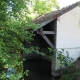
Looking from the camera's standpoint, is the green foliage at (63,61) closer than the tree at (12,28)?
No

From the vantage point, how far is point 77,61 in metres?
10.0

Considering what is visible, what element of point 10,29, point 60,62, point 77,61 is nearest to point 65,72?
point 60,62

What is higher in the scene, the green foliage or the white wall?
the white wall

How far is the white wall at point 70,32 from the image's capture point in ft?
31.4

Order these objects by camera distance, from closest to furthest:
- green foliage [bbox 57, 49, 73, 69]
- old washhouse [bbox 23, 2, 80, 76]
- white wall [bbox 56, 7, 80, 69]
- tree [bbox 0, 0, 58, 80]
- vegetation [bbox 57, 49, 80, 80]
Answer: tree [bbox 0, 0, 58, 80], vegetation [bbox 57, 49, 80, 80], green foliage [bbox 57, 49, 73, 69], old washhouse [bbox 23, 2, 80, 76], white wall [bbox 56, 7, 80, 69]

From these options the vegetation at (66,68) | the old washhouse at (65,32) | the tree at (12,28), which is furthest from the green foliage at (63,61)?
the tree at (12,28)

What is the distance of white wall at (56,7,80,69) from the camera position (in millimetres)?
9570

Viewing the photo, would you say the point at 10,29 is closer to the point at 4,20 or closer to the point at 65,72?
the point at 4,20

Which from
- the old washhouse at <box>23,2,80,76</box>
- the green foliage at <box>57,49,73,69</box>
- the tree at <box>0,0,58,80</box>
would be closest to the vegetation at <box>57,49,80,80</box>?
the green foliage at <box>57,49,73,69</box>

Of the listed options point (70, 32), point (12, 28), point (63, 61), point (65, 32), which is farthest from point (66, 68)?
point (12, 28)

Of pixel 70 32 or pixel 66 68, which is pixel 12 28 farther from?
pixel 70 32

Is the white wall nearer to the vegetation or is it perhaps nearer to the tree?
the vegetation

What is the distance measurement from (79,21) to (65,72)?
369cm

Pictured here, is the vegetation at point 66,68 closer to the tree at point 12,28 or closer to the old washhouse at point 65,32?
the old washhouse at point 65,32
